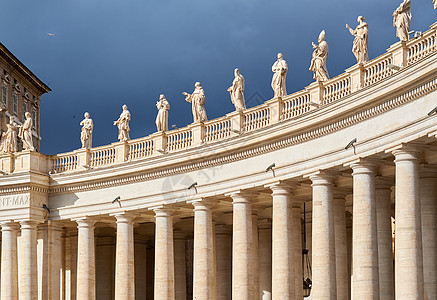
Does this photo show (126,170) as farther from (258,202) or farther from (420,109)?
(420,109)

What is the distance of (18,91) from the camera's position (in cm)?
13988

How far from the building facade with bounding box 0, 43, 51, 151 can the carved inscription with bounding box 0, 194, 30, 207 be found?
39214 mm

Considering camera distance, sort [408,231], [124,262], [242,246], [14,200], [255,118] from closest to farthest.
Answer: [408,231], [242,246], [255,118], [124,262], [14,200]

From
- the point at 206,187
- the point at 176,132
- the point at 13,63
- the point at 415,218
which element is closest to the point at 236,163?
the point at 206,187

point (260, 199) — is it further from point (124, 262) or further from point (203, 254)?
point (124, 262)

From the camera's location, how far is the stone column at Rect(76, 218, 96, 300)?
290 feet

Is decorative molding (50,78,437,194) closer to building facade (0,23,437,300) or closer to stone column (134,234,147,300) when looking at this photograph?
building facade (0,23,437,300)

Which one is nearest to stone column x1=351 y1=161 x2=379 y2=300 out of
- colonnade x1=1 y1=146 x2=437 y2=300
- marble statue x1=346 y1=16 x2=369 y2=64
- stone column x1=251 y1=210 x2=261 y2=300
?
colonnade x1=1 y1=146 x2=437 y2=300

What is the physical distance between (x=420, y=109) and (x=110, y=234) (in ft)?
173

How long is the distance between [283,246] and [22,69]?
3055 inches

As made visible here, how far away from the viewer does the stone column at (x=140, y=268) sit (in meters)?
106

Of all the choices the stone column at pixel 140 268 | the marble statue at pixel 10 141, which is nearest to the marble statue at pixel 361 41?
the marble statue at pixel 10 141

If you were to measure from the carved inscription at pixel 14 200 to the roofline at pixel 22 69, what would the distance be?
A: 135ft

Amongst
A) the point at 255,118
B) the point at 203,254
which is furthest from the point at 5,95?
the point at 255,118
